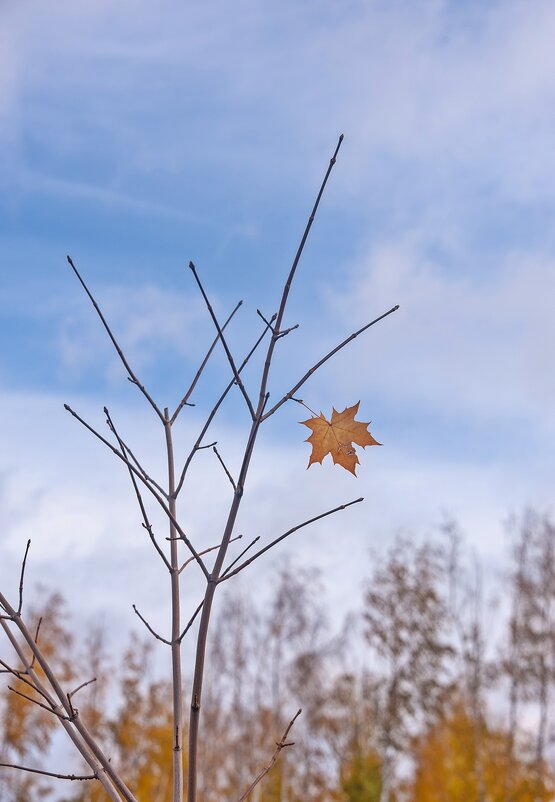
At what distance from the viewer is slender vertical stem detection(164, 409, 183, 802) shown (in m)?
1.47

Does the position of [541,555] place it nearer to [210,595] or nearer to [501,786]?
[501,786]

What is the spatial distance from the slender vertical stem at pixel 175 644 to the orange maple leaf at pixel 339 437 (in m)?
0.28

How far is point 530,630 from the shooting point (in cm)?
1631

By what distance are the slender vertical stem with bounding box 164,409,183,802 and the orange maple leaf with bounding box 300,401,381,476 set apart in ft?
0.92

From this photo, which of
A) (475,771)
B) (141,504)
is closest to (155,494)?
(141,504)

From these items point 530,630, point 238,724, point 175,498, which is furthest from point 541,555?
point 175,498

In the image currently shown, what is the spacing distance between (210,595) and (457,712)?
86.5 ft

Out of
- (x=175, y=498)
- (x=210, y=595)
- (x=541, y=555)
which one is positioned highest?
(x=541, y=555)

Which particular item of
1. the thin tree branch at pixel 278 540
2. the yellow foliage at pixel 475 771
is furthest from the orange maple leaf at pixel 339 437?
the yellow foliage at pixel 475 771

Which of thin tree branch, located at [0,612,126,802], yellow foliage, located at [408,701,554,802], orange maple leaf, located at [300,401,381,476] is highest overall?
orange maple leaf, located at [300,401,381,476]

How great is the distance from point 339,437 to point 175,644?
51 centimetres

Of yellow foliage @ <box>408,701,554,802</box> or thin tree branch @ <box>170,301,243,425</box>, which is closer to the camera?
thin tree branch @ <box>170,301,243,425</box>

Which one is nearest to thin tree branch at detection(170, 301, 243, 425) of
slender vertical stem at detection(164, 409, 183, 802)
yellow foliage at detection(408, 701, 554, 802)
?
slender vertical stem at detection(164, 409, 183, 802)

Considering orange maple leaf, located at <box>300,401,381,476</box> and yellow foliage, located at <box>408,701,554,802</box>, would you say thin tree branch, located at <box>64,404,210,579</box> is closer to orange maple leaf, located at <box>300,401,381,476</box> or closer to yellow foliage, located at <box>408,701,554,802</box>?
orange maple leaf, located at <box>300,401,381,476</box>
